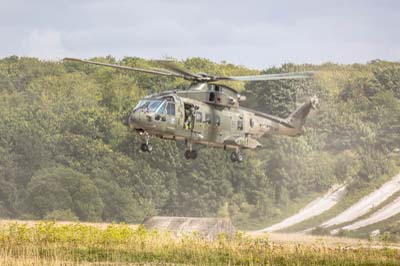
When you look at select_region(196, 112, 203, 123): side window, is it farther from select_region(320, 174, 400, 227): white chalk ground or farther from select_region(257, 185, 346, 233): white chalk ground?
select_region(257, 185, 346, 233): white chalk ground

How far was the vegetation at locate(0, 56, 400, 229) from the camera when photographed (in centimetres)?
8975

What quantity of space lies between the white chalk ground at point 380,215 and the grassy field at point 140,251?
34.0 metres

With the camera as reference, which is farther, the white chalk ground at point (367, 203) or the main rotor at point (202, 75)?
the white chalk ground at point (367, 203)

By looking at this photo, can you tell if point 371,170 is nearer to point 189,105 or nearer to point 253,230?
point 253,230

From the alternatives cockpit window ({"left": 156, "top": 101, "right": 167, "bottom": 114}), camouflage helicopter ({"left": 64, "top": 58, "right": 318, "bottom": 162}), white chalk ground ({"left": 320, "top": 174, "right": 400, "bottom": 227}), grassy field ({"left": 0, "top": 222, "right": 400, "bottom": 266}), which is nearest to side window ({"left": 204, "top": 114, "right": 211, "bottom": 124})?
camouflage helicopter ({"left": 64, "top": 58, "right": 318, "bottom": 162})

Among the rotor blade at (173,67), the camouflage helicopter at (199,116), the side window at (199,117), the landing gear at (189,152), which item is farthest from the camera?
the landing gear at (189,152)

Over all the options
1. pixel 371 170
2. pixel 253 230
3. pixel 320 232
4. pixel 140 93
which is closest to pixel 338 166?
pixel 371 170

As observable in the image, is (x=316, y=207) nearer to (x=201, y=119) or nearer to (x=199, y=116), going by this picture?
(x=201, y=119)

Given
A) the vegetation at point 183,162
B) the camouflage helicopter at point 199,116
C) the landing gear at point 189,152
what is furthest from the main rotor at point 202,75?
the vegetation at point 183,162

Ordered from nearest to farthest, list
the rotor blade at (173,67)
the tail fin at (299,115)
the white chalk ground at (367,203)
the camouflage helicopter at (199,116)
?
the rotor blade at (173,67), the camouflage helicopter at (199,116), the tail fin at (299,115), the white chalk ground at (367,203)

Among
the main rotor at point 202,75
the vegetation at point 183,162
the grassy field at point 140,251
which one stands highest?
the main rotor at point 202,75

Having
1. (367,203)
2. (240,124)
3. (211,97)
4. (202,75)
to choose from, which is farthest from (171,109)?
(367,203)

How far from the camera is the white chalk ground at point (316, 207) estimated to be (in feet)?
285

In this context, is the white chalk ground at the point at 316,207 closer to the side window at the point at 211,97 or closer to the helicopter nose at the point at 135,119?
the side window at the point at 211,97
